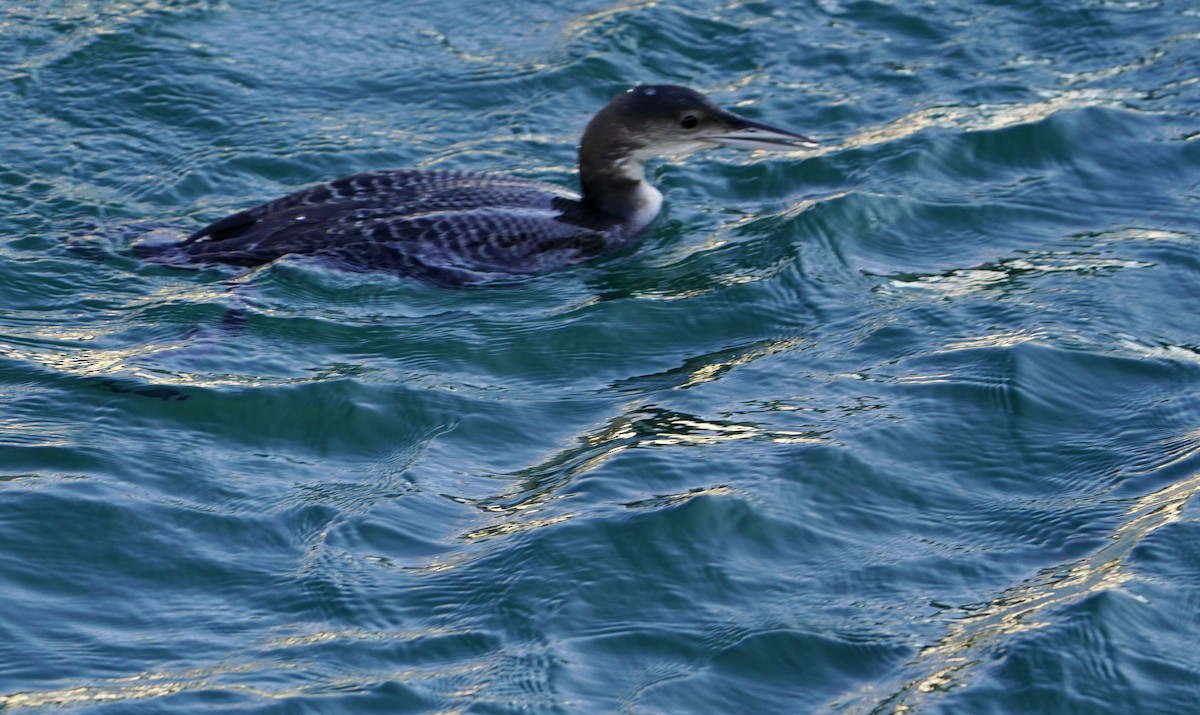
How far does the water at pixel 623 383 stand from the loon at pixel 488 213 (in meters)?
0.14

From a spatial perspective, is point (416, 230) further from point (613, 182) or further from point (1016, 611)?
point (1016, 611)

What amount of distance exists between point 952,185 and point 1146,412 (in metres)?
2.38

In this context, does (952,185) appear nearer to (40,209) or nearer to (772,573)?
(772,573)

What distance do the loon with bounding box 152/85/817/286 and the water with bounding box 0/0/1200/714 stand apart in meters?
0.14

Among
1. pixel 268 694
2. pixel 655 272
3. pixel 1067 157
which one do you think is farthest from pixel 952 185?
pixel 268 694

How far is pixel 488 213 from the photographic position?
303 inches

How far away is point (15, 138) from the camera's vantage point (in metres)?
8.73

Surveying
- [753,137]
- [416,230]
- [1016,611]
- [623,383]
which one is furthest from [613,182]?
[1016,611]

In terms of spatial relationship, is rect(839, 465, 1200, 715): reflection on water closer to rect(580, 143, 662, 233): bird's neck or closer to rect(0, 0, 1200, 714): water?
rect(0, 0, 1200, 714): water

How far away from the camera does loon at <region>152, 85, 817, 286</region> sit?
747 cm

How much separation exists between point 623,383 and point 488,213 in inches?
49.0

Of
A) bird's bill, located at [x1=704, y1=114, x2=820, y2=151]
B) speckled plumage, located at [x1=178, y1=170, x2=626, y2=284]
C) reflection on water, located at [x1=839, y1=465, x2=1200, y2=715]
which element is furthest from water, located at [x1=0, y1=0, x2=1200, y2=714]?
bird's bill, located at [x1=704, y1=114, x2=820, y2=151]

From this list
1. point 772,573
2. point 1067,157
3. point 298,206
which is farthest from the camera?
point 1067,157

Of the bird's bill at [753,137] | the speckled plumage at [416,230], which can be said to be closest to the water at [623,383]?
the speckled plumage at [416,230]
